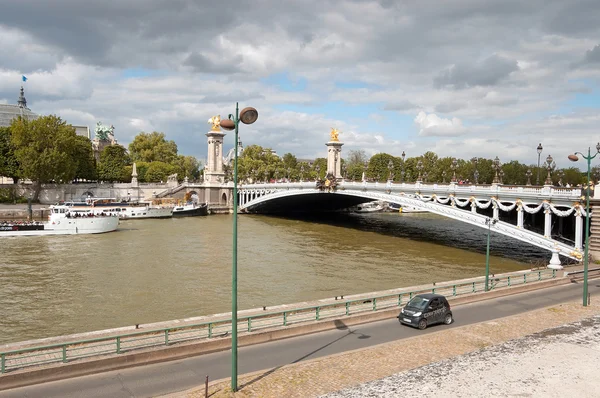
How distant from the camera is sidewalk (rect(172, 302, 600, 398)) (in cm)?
1094

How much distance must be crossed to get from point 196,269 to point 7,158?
62283 mm

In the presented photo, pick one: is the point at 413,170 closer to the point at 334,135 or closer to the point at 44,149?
the point at 334,135

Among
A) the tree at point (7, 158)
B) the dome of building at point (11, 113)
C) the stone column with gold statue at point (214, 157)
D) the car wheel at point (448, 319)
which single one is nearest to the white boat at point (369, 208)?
the stone column with gold statue at point (214, 157)

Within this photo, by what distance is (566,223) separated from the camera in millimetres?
35844

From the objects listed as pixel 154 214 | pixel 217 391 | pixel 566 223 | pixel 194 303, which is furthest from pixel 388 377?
pixel 154 214

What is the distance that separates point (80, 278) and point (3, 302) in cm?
583

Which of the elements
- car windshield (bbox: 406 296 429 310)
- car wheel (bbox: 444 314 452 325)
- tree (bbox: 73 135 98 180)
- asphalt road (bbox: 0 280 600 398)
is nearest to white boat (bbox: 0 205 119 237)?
tree (bbox: 73 135 98 180)

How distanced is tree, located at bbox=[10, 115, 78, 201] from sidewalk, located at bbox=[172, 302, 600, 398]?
239ft

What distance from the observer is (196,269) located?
3192 centimetres

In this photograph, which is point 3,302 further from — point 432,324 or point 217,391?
point 432,324

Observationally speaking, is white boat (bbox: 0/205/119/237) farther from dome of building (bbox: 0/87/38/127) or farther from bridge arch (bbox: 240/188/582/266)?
dome of building (bbox: 0/87/38/127)

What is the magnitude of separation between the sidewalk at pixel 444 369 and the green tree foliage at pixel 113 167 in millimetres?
91851

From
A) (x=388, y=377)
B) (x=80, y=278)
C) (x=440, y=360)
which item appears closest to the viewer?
(x=388, y=377)

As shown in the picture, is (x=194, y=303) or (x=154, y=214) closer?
(x=194, y=303)
